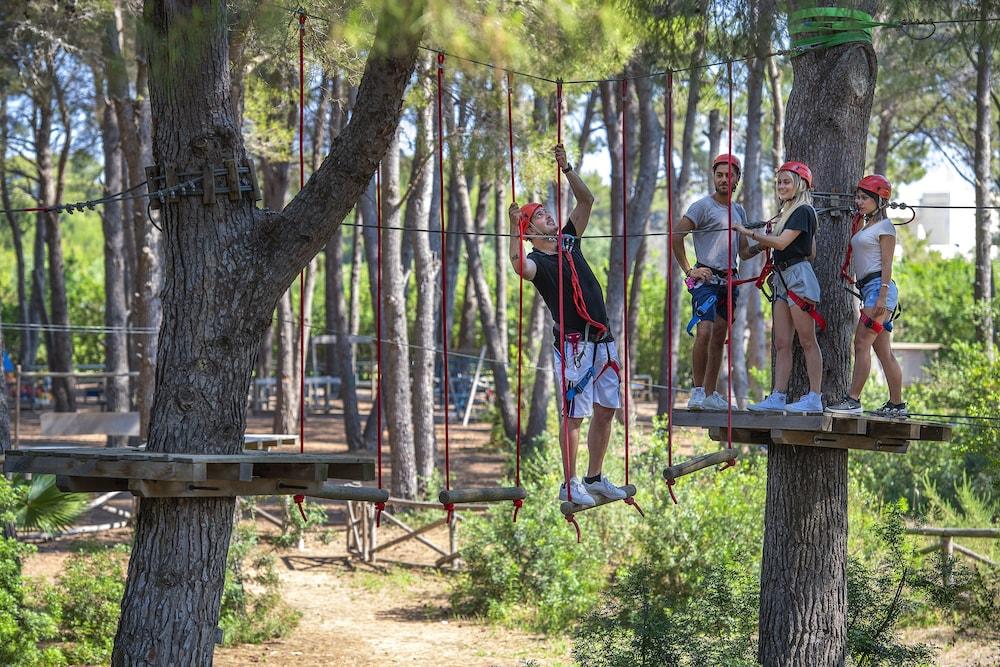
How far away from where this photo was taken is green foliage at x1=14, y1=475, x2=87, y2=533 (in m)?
7.39

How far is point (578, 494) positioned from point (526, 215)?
1360mm

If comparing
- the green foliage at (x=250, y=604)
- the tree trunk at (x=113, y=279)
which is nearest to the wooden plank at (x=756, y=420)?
the green foliage at (x=250, y=604)

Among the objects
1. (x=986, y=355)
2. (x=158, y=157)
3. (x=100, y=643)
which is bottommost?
(x=100, y=643)

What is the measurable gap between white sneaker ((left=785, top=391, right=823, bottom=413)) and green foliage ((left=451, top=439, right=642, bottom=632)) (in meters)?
4.70

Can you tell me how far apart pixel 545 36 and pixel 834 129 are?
11.4 feet

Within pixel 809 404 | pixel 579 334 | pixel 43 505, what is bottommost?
pixel 43 505

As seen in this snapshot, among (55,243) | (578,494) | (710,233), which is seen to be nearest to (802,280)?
(710,233)

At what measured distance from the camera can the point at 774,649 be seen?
6.84 meters

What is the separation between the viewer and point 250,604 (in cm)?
998

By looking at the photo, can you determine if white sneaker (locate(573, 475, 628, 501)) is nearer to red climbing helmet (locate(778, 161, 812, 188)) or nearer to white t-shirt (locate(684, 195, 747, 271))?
white t-shirt (locate(684, 195, 747, 271))

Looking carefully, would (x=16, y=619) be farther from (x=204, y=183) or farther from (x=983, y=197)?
(x=983, y=197)

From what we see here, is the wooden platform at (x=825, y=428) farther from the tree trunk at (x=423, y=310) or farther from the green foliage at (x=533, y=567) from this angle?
the tree trunk at (x=423, y=310)

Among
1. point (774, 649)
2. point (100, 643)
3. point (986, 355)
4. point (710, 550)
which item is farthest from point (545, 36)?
point (986, 355)

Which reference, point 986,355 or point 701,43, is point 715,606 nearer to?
point 701,43
